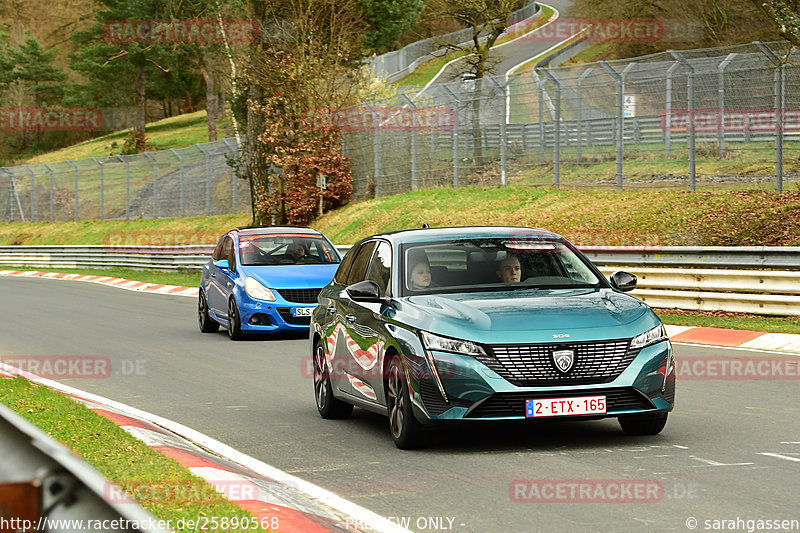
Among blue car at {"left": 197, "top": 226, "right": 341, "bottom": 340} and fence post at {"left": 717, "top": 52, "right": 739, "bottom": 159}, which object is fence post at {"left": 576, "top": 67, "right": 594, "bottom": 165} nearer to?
fence post at {"left": 717, "top": 52, "right": 739, "bottom": 159}

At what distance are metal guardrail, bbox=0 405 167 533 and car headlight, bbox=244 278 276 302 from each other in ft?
49.0

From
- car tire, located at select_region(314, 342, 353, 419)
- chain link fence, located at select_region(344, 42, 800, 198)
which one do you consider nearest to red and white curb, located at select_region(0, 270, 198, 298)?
chain link fence, located at select_region(344, 42, 800, 198)

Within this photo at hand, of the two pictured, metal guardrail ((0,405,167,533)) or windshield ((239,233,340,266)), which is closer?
metal guardrail ((0,405,167,533))

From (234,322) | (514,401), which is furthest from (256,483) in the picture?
(234,322)

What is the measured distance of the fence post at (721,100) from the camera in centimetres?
2480

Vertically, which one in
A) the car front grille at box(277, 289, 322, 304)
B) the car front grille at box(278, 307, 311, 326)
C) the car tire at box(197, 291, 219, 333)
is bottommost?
the car tire at box(197, 291, 219, 333)

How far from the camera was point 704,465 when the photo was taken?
7.70 meters

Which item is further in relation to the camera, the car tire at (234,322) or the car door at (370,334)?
the car tire at (234,322)

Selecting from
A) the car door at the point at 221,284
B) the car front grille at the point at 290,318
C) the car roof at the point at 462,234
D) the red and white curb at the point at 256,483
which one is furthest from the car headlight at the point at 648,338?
the car door at the point at 221,284

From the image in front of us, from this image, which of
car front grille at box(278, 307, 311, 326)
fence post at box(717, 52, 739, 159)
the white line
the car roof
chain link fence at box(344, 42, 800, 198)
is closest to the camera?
the white line

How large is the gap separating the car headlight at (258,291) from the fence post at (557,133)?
12.5 metres

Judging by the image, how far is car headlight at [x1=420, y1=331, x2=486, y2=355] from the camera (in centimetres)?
813

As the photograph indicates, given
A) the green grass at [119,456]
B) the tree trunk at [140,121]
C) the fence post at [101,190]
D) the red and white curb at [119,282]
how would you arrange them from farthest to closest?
the tree trunk at [140,121] < the fence post at [101,190] < the red and white curb at [119,282] < the green grass at [119,456]

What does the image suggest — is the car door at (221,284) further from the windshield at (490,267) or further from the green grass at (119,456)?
the windshield at (490,267)
